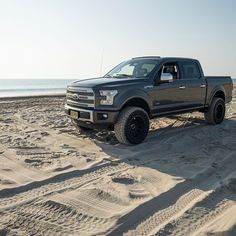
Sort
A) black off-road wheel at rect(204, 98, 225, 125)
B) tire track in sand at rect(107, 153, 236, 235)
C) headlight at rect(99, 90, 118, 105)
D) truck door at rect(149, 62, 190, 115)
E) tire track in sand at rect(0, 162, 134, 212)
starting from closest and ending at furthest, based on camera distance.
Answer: tire track in sand at rect(107, 153, 236, 235)
tire track in sand at rect(0, 162, 134, 212)
headlight at rect(99, 90, 118, 105)
truck door at rect(149, 62, 190, 115)
black off-road wheel at rect(204, 98, 225, 125)

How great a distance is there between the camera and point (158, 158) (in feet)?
19.4

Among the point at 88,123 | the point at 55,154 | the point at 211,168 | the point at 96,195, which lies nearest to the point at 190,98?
the point at 88,123

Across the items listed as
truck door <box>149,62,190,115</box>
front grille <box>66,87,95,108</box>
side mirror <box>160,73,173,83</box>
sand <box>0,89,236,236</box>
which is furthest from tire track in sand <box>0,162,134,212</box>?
side mirror <box>160,73,173,83</box>

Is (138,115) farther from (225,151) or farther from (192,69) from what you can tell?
(192,69)

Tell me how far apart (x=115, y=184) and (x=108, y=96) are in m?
2.47

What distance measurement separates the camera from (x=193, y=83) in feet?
28.3

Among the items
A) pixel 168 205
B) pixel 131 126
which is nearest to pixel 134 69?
pixel 131 126

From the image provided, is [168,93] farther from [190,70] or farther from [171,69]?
[190,70]

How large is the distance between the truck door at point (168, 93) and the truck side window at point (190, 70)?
0.26m

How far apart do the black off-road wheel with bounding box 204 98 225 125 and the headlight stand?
371 centimetres

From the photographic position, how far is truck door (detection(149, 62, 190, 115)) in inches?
296

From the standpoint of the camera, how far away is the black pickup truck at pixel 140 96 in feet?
21.9

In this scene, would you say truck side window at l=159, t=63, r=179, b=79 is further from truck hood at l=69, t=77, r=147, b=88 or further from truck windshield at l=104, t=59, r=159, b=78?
truck hood at l=69, t=77, r=147, b=88

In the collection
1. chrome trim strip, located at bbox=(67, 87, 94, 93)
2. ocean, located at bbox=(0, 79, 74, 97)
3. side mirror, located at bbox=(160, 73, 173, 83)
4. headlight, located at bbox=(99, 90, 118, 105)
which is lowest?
ocean, located at bbox=(0, 79, 74, 97)
